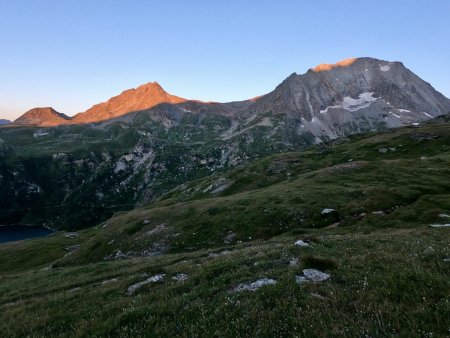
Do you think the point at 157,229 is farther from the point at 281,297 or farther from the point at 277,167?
the point at 277,167

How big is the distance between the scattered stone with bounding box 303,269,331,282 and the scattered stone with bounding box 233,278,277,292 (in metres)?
1.59

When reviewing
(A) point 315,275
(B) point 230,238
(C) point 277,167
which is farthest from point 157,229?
(C) point 277,167

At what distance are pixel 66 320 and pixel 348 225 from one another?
39300 millimetres

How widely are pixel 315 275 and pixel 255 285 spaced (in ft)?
9.19

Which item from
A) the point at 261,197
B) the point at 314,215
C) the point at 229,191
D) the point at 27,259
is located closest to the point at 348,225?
the point at 314,215

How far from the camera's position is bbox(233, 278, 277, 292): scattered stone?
568 inches

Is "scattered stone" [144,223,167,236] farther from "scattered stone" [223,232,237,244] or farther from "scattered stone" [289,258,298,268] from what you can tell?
"scattered stone" [289,258,298,268]

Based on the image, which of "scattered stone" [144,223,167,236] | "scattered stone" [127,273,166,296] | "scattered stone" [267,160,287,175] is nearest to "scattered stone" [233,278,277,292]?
"scattered stone" [127,273,166,296]

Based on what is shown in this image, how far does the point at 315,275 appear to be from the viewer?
1482cm

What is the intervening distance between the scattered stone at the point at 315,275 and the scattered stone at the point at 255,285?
5.22 ft

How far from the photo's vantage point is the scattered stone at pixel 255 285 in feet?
47.4

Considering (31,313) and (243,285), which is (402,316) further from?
(31,313)

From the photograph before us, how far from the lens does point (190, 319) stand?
40.0 feet

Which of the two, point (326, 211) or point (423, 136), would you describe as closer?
point (326, 211)
